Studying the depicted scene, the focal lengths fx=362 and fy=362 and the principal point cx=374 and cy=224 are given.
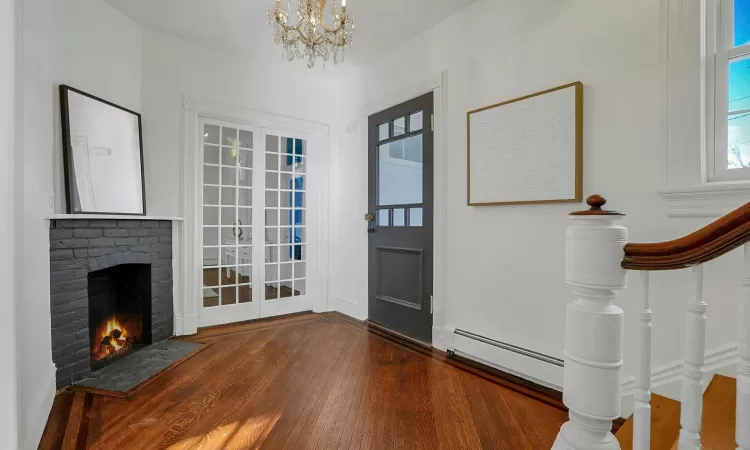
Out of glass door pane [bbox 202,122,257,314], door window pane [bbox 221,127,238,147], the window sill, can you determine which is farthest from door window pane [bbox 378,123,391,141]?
the window sill

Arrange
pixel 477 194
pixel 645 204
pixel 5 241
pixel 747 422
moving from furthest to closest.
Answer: pixel 477 194
pixel 645 204
pixel 5 241
pixel 747 422

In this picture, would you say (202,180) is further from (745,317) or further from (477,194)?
(745,317)

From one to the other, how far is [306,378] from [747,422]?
2.28m

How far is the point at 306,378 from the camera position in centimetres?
253

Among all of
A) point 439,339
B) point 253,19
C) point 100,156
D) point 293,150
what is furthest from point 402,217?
point 100,156

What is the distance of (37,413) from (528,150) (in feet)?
10.4

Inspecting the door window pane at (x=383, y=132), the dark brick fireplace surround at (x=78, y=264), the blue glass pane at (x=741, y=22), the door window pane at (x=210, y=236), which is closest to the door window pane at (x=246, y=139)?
the door window pane at (x=210, y=236)

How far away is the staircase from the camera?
1063 mm

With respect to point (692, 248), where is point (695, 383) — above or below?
below

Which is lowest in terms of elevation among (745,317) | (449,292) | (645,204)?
(449,292)

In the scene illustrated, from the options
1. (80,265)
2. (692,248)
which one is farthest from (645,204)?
(80,265)

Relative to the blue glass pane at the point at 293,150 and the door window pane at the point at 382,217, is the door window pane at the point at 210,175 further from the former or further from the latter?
the door window pane at the point at 382,217

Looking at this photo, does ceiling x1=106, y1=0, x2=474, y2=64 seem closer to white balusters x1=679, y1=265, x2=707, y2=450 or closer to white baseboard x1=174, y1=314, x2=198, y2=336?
white baseboard x1=174, y1=314, x2=198, y2=336

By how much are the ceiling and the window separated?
1.65 m
